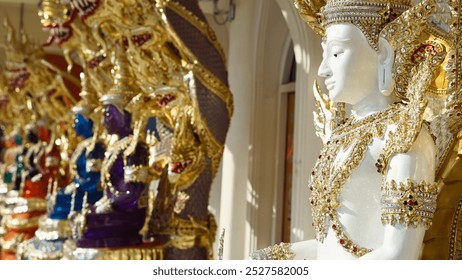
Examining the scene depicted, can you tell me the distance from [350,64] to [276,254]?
609 millimetres

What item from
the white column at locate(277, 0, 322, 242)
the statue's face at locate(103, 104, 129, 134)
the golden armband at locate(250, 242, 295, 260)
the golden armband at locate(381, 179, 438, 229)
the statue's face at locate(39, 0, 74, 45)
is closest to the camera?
the golden armband at locate(381, 179, 438, 229)

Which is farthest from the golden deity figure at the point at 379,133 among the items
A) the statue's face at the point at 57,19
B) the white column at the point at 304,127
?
the statue's face at the point at 57,19

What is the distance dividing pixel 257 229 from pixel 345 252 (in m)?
3.18

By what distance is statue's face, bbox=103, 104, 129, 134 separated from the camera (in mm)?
4684

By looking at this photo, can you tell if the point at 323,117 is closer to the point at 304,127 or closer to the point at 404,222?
the point at 404,222

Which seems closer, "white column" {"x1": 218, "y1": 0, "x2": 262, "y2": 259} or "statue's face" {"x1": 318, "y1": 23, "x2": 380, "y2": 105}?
"statue's face" {"x1": 318, "y1": 23, "x2": 380, "y2": 105}

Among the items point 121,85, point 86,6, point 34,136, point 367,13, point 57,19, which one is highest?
point 57,19

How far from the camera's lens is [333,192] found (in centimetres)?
228

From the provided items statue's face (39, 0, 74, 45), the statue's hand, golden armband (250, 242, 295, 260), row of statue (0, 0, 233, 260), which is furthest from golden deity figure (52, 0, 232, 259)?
golden armband (250, 242, 295, 260)

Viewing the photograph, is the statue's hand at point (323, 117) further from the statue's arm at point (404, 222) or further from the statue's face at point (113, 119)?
the statue's face at point (113, 119)

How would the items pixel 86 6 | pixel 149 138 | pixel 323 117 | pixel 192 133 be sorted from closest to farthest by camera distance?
pixel 323 117 → pixel 192 133 → pixel 149 138 → pixel 86 6

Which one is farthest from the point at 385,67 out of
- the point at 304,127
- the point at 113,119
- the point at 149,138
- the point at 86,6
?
the point at 86,6

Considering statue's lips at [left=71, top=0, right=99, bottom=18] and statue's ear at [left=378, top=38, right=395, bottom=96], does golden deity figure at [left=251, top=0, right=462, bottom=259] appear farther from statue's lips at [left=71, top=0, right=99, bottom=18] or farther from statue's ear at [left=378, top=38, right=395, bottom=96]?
statue's lips at [left=71, top=0, right=99, bottom=18]

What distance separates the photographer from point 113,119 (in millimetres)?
4691
